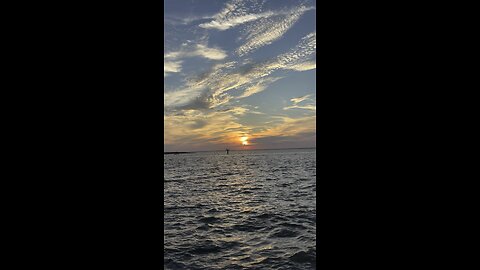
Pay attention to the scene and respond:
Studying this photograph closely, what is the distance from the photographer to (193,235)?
898cm
